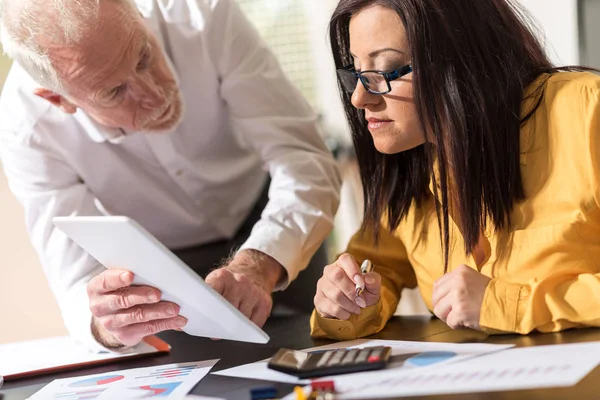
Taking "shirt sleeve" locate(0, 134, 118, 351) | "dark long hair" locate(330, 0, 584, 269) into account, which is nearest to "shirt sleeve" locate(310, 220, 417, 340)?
"dark long hair" locate(330, 0, 584, 269)

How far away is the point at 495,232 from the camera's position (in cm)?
138

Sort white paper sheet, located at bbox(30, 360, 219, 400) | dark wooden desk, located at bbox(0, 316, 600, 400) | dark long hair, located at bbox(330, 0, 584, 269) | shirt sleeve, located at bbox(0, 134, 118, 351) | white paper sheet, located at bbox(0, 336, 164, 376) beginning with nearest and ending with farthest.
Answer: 1. dark wooden desk, located at bbox(0, 316, 600, 400)
2. white paper sheet, located at bbox(30, 360, 219, 400)
3. dark long hair, located at bbox(330, 0, 584, 269)
4. white paper sheet, located at bbox(0, 336, 164, 376)
5. shirt sleeve, located at bbox(0, 134, 118, 351)

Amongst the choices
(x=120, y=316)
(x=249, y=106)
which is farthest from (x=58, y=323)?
(x=120, y=316)

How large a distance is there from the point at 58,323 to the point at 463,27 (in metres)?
2.76

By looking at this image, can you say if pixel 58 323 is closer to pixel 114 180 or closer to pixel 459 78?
pixel 114 180

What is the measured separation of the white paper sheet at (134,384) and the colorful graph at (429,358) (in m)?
0.34

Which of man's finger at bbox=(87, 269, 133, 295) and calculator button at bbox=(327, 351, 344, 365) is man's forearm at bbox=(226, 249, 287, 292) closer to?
man's finger at bbox=(87, 269, 133, 295)

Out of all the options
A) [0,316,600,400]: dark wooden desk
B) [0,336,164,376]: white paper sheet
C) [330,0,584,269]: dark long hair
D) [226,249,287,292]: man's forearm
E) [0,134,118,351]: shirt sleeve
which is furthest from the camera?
[0,134,118,351]: shirt sleeve

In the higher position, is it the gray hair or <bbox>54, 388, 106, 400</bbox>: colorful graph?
the gray hair

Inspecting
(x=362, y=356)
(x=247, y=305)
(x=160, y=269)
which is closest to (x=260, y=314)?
(x=247, y=305)

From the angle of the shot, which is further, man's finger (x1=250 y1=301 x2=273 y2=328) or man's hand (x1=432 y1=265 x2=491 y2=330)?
man's finger (x1=250 y1=301 x2=273 y2=328)

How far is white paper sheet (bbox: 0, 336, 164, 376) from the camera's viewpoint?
1.51m

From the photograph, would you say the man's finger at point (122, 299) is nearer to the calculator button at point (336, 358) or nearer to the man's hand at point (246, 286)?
the man's hand at point (246, 286)

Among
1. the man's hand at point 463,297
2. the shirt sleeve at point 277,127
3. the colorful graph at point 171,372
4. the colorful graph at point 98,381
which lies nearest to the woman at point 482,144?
the man's hand at point 463,297
